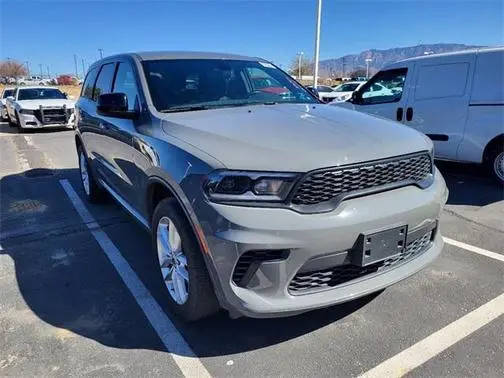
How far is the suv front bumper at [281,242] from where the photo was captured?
2102mm

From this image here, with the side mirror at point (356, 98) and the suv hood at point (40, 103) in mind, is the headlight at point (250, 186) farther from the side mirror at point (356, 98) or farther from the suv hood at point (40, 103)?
the suv hood at point (40, 103)

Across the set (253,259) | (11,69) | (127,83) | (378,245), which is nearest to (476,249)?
(378,245)

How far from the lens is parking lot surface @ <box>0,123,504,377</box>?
2393 mm

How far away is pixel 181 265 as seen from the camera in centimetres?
263

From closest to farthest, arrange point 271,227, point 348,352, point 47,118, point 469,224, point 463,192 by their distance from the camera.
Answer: point 271,227 < point 348,352 < point 469,224 < point 463,192 < point 47,118

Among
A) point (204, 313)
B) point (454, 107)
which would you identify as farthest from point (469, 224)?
point (204, 313)

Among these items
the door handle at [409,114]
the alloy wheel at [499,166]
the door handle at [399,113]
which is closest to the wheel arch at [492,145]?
the alloy wheel at [499,166]

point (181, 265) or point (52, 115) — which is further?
point (52, 115)

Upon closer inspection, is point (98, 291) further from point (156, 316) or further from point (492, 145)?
point (492, 145)

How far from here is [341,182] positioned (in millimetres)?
2254

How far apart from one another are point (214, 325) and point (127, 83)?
2.20 meters

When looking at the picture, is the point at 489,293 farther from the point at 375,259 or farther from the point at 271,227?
the point at 271,227

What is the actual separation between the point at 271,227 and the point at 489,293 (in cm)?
206

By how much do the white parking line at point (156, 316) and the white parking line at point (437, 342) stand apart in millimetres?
980
